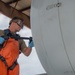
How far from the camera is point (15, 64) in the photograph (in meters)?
2.88

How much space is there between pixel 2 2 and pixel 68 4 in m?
3.82

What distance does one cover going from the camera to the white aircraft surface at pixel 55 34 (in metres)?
1.86

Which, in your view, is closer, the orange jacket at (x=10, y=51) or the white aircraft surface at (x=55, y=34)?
the white aircraft surface at (x=55, y=34)

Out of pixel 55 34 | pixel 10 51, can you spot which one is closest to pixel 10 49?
pixel 10 51

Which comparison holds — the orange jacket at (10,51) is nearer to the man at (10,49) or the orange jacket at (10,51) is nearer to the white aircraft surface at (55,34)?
the man at (10,49)

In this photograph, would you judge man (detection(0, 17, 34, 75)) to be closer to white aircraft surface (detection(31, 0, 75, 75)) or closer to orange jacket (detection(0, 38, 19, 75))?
orange jacket (detection(0, 38, 19, 75))

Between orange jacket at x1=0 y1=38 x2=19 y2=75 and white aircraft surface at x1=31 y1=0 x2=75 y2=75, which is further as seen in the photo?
orange jacket at x1=0 y1=38 x2=19 y2=75

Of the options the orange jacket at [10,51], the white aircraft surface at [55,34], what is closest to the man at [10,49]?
the orange jacket at [10,51]

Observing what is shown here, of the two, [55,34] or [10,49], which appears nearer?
[55,34]

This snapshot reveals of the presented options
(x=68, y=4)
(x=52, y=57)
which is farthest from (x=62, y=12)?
(x=52, y=57)

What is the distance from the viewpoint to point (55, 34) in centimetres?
192

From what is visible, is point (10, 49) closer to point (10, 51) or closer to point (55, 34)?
point (10, 51)

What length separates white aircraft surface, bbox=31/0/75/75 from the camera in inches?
73.1

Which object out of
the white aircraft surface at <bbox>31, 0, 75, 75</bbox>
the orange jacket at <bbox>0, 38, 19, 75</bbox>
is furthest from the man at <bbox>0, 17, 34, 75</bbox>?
the white aircraft surface at <bbox>31, 0, 75, 75</bbox>
